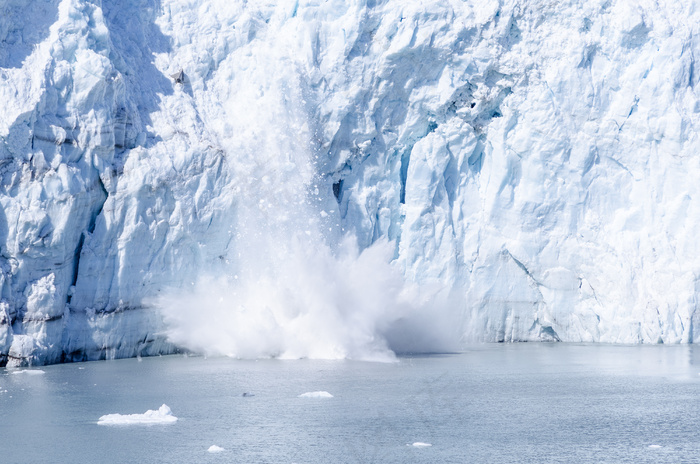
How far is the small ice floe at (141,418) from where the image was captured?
34.5 ft

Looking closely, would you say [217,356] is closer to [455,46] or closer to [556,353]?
[556,353]

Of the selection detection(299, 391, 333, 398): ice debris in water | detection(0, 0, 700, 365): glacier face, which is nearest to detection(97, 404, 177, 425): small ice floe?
detection(299, 391, 333, 398): ice debris in water

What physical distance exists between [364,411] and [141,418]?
2.43m

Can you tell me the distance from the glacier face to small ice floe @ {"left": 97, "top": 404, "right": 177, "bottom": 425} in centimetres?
538

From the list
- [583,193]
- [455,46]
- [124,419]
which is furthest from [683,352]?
[124,419]

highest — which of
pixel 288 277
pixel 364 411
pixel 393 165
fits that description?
pixel 393 165

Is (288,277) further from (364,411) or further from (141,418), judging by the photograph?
(141,418)

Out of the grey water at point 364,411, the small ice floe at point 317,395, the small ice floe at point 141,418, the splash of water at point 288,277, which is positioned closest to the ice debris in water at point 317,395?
the small ice floe at point 317,395

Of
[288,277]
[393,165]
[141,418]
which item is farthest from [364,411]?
[393,165]

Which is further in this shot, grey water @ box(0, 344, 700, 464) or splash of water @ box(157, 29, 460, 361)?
splash of water @ box(157, 29, 460, 361)

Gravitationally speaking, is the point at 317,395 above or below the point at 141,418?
above

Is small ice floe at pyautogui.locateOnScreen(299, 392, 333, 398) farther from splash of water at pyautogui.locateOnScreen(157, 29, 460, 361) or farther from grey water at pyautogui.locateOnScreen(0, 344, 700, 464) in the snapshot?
splash of water at pyautogui.locateOnScreen(157, 29, 460, 361)

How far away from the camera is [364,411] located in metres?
11.1

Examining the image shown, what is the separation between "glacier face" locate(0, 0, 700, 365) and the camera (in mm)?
16484
